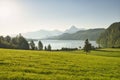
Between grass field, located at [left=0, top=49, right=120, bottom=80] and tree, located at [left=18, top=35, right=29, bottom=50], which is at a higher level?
tree, located at [left=18, top=35, right=29, bottom=50]

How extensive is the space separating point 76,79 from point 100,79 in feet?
10.2

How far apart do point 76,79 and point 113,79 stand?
482cm

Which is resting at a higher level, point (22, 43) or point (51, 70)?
point (22, 43)

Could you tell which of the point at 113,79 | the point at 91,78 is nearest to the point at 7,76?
the point at 91,78

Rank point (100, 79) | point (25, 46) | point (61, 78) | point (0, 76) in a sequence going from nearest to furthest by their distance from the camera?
point (0, 76) → point (61, 78) → point (100, 79) → point (25, 46)

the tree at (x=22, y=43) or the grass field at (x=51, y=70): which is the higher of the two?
the tree at (x=22, y=43)

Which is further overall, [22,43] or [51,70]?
[22,43]

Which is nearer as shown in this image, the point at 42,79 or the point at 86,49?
the point at 42,79

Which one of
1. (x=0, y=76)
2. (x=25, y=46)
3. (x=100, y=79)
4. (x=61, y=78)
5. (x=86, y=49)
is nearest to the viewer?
(x=0, y=76)

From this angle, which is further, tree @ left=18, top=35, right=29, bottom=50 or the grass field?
tree @ left=18, top=35, right=29, bottom=50

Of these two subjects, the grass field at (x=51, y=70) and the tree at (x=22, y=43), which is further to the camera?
the tree at (x=22, y=43)

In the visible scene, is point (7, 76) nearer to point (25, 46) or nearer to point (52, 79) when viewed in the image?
point (52, 79)

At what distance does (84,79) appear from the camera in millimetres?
23250

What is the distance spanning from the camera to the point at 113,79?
24.4 meters
